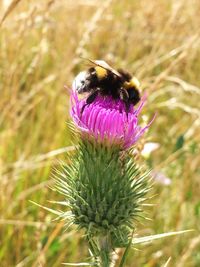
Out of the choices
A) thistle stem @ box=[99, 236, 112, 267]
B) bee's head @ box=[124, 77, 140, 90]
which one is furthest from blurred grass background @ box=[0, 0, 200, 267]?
thistle stem @ box=[99, 236, 112, 267]

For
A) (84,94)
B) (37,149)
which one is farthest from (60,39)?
(84,94)

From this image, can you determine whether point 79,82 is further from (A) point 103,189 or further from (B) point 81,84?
(A) point 103,189

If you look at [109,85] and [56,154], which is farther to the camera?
[56,154]

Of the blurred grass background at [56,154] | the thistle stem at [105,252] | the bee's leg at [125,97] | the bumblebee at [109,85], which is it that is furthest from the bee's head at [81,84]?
the thistle stem at [105,252]

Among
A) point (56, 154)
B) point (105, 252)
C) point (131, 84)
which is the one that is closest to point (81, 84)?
point (131, 84)

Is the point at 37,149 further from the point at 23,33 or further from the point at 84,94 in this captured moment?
the point at 84,94

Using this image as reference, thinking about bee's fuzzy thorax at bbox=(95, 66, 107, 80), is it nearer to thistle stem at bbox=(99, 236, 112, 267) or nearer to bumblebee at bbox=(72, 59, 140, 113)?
bumblebee at bbox=(72, 59, 140, 113)
